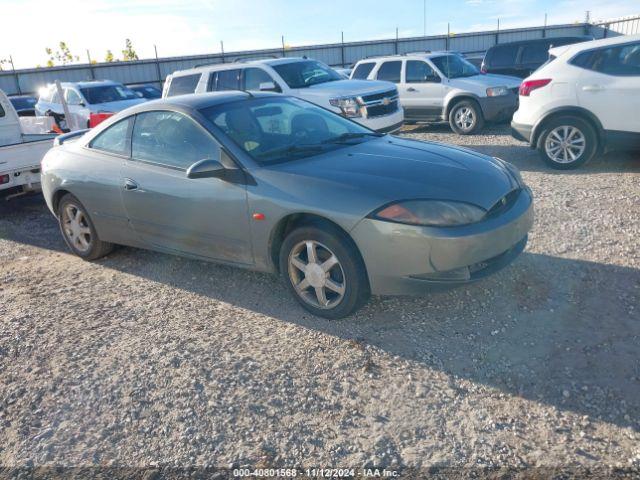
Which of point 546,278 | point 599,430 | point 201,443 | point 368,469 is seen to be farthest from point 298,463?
point 546,278

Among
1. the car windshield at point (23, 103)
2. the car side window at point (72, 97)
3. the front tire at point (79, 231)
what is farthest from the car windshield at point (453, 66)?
the car windshield at point (23, 103)

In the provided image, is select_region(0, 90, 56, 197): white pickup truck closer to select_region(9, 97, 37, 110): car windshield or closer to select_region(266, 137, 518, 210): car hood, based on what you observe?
select_region(266, 137, 518, 210): car hood

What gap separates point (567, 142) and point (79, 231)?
20.9 feet

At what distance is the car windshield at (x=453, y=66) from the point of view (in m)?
11.9

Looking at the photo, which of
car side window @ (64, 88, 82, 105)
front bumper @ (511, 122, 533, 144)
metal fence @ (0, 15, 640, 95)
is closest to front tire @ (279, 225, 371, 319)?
front bumper @ (511, 122, 533, 144)

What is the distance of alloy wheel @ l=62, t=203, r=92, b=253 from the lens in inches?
217

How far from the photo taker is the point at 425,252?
3.48 meters

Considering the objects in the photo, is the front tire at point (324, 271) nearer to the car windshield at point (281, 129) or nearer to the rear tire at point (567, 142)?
the car windshield at point (281, 129)

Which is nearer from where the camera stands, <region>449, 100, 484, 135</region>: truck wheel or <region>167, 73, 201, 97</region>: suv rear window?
<region>167, 73, 201, 97</region>: suv rear window

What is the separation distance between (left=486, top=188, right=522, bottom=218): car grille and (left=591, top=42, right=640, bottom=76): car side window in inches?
170

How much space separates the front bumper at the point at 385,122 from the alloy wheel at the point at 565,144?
124 inches

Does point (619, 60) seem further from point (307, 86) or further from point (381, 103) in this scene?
point (307, 86)

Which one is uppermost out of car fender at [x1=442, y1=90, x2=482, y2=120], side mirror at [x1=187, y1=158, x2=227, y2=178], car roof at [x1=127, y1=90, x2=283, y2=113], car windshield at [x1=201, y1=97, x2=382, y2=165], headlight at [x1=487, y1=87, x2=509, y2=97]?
car roof at [x1=127, y1=90, x2=283, y2=113]

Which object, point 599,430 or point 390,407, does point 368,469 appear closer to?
point 390,407
